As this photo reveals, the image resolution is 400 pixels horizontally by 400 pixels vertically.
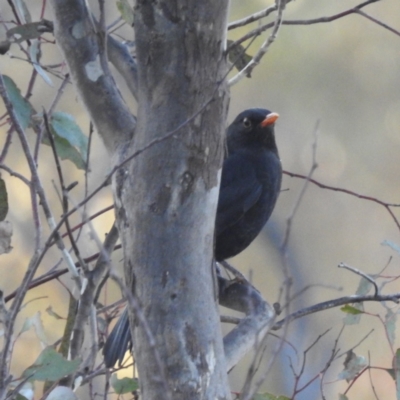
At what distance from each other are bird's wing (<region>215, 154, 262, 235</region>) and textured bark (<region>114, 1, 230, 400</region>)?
1.10 m

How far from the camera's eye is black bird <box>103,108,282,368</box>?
104 inches

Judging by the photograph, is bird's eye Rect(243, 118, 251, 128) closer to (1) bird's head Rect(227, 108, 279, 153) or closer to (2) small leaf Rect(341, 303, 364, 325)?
(1) bird's head Rect(227, 108, 279, 153)

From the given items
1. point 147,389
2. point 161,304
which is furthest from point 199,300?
point 147,389

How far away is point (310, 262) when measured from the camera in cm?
781

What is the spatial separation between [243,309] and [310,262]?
5959mm

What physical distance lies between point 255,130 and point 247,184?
30cm

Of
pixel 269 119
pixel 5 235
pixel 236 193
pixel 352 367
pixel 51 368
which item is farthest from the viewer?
pixel 269 119

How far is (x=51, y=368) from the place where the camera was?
1453 millimetres

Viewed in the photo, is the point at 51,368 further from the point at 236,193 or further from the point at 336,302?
the point at 236,193

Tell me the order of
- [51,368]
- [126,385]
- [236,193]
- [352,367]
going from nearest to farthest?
[51,368]
[126,385]
[352,367]
[236,193]

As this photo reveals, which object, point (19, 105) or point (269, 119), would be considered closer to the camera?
point (19, 105)

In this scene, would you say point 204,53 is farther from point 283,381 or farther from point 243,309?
point 283,381

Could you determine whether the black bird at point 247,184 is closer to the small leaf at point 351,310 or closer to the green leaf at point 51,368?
the small leaf at point 351,310

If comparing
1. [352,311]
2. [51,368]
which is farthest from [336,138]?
[51,368]
